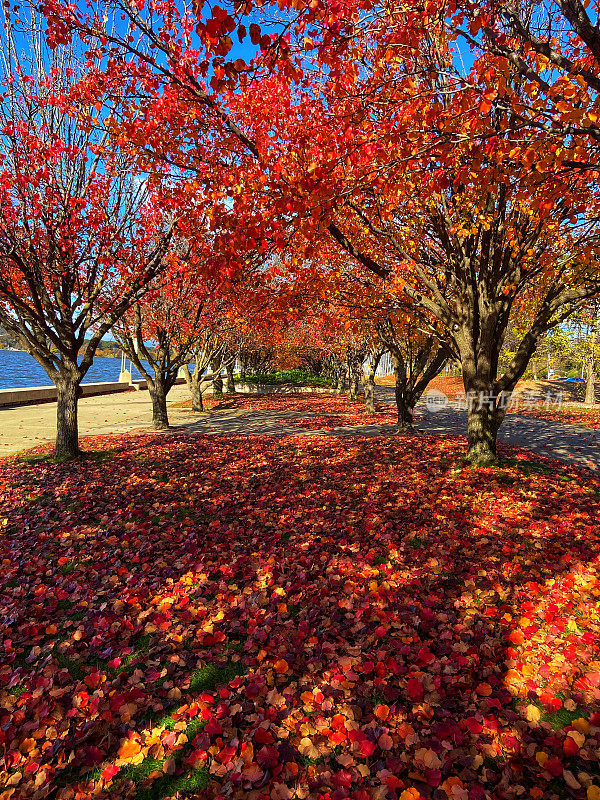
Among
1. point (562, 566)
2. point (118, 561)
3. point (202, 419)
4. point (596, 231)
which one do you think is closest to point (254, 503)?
point (118, 561)

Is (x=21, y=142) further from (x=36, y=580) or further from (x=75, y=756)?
(x=75, y=756)

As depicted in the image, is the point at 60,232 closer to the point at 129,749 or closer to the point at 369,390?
the point at 129,749

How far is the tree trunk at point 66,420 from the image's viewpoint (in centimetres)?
1067

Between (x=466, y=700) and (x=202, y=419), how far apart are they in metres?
18.6

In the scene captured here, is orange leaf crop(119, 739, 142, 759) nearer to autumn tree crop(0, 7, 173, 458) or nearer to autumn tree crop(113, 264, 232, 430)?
autumn tree crop(0, 7, 173, 458)

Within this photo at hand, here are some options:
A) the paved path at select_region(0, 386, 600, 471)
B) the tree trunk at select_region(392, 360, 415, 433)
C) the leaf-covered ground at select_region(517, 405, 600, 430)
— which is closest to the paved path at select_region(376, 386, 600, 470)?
the paved path at select_region(0, 386, 600, 471)

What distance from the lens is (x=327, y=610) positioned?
4332 millimetres

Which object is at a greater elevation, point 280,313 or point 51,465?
point 280,313

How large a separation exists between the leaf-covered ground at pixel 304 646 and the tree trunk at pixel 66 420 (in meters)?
2.95

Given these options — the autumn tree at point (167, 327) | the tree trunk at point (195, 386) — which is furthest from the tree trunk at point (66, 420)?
the tree trunk at point (195, 386)

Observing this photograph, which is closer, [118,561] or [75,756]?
[75,756]

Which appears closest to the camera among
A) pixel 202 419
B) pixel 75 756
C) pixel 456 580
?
pixel 75 756

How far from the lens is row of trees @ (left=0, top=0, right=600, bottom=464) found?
15.1ft

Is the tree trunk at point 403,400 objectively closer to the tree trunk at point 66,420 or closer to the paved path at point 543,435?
the paved path at point 543,435
